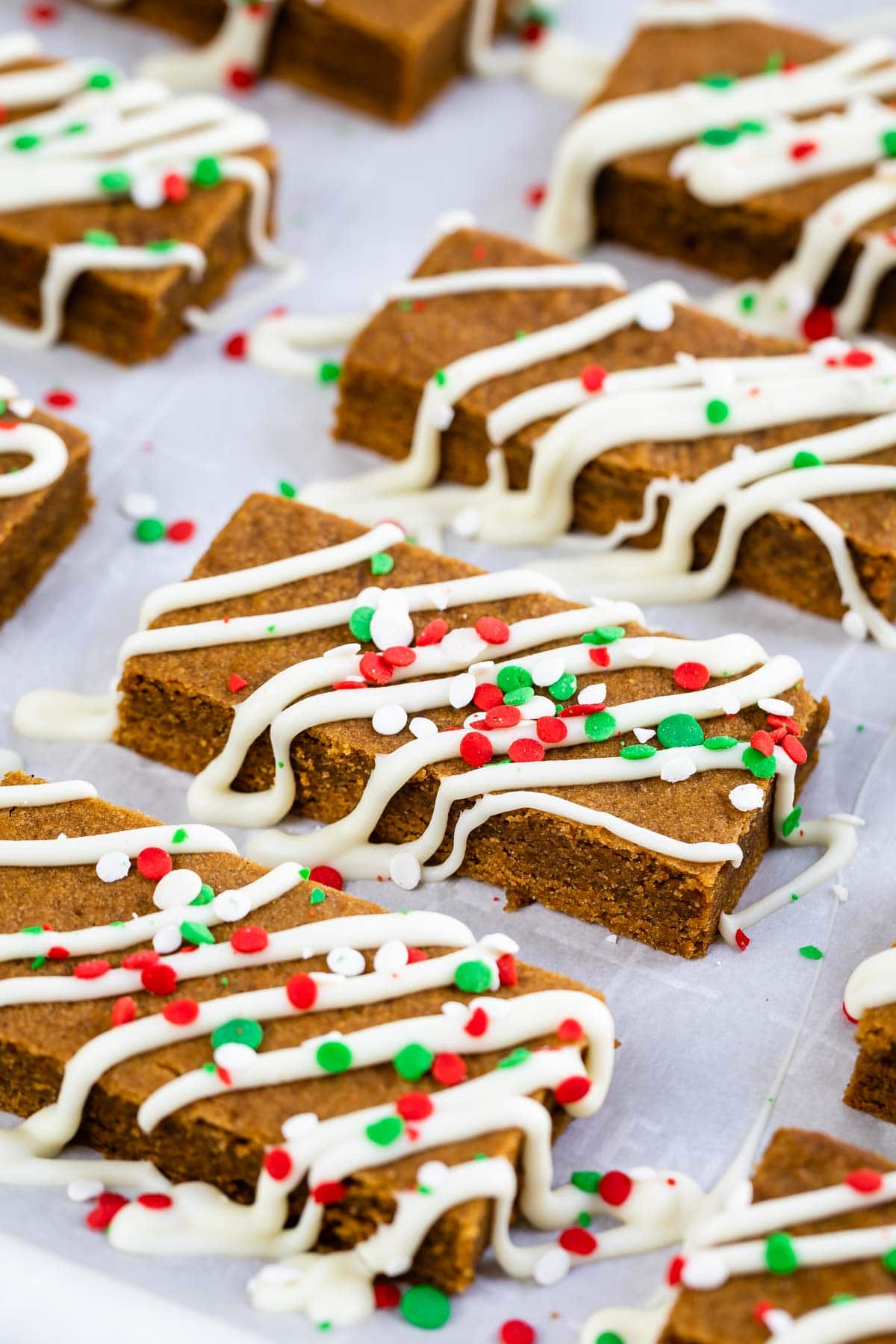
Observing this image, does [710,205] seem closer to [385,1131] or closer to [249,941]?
[249,941]

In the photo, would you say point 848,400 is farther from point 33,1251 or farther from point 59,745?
point 33,1251

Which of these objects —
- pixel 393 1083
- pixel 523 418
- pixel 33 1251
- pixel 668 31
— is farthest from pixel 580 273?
pixel 33 1251

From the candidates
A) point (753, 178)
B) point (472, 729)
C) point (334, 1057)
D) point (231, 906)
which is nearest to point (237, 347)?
point (753, 178)

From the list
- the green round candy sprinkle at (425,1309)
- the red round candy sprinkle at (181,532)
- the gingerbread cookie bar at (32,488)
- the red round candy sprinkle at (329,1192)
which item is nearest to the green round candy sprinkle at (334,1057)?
the red round candy sprinkle at (329,1192)

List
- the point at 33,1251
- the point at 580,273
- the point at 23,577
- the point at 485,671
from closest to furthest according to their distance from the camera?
the point at 33,1251
the point at 485,671
the point at 23,577
the point at 580,273

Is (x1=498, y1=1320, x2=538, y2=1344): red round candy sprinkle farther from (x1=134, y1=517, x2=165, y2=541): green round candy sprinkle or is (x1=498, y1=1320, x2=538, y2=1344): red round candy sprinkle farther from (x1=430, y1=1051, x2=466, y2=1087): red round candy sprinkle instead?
(x1=134, y1=517, x2=165, y2=541): green round candy sprinkle

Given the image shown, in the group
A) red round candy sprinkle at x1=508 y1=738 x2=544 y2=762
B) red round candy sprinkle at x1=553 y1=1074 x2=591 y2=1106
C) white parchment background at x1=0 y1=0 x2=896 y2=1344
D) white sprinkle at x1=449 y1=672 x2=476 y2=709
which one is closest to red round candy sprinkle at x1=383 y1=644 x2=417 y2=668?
white sprinkle at x1=449 y1=672 x2=476 y2=709

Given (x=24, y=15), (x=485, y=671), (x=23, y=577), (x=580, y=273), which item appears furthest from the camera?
(x=24, y=15)

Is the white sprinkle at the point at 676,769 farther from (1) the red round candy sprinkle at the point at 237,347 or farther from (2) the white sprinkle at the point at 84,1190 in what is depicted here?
(1) the red round candy sprinkle at the point at 237,347

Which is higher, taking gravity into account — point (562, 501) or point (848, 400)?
point (848, 400)
